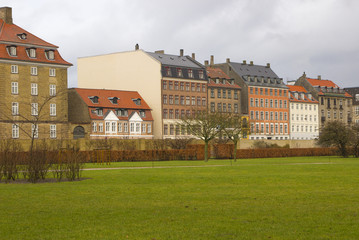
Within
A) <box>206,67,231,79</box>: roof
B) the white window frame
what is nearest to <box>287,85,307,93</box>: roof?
<box>206,67,231,79</box>: roof

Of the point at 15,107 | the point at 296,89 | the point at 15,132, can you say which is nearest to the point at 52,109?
the point at 15,107

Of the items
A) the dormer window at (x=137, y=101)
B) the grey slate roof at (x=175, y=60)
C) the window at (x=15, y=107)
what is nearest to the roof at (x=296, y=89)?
the grey slate roof at (x=175, y=60)

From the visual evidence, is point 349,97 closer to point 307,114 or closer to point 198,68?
point 307,114

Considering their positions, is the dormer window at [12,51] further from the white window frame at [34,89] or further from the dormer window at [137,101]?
the dormer window at [137,101]

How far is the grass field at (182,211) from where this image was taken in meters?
15.2

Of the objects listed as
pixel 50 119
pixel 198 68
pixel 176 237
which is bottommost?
pixel 176 237

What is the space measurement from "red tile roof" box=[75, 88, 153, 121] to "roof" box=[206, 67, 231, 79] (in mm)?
21030

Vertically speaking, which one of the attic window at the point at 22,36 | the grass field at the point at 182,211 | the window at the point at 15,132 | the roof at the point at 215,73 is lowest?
the grass field at the point at 182,211

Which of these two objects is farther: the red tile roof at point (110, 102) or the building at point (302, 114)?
the building at point (302, 114)

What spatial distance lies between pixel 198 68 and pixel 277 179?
283 ft

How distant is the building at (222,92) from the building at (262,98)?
292 cm

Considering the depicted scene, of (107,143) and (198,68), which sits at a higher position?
(198,68)

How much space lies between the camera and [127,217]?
698 inches

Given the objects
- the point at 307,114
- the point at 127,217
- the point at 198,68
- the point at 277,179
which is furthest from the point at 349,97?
the point at 127,217
